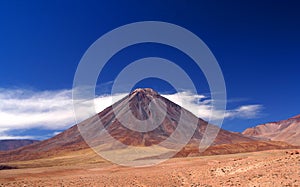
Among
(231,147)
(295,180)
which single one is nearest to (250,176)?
(295,180)

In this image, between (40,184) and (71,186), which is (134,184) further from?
(40,184)

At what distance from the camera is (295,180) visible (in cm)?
2352

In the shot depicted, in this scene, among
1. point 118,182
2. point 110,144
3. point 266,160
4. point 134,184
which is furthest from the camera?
point 110,144

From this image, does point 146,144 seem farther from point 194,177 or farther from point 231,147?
point 194,177

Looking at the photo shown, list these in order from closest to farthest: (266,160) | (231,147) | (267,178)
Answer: (267,178) < (266,160) < (231,147)

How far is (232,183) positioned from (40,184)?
23259 mm

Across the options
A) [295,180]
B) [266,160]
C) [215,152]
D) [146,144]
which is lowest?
[295,180]

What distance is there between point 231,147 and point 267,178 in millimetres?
129887

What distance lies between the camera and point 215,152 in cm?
13312

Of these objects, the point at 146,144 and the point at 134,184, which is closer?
the point at 134,184

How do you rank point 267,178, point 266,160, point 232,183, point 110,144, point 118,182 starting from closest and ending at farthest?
point 267,178 < point 232,183 < point 266,160 < point 118,182 < point 110,144

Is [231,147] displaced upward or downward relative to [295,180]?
upward

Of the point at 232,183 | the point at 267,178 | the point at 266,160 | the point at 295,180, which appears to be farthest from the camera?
the point at 266,160

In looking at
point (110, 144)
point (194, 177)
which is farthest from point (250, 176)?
point (110, 144)
